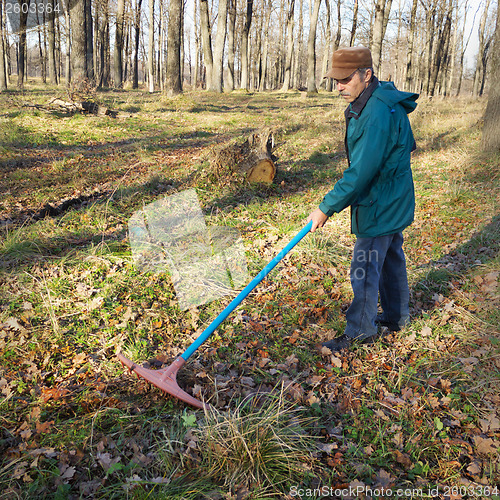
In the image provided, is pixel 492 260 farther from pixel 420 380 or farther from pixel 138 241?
pixel 138 241

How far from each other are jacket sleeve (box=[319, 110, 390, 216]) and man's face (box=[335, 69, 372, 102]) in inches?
9.7

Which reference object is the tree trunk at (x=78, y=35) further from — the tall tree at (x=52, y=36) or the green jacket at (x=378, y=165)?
the green jacket at (x=378, y=165)

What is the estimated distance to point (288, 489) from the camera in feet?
7.43

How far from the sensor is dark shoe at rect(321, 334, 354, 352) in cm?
346

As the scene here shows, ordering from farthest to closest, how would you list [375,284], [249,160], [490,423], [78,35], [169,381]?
[78,35] → [249,160] → [375,284] → [169,381] → [490,423]

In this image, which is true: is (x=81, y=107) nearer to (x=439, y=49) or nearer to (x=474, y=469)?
(x=474, y=469)

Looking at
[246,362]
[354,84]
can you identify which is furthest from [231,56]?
[246,362]

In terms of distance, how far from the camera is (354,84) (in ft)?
9.43

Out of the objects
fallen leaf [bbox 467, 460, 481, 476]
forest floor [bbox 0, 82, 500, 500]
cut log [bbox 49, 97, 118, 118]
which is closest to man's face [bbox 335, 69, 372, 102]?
forest floor [bbox 0, 82, 500, 500]

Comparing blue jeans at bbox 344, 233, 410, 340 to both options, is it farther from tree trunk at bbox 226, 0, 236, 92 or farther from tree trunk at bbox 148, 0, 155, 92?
tree trunk at bbox 148, 0, 155, 92

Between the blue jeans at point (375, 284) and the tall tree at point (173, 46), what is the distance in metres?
15.3

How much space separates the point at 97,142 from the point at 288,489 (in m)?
9.57

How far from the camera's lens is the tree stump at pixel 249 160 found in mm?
7246

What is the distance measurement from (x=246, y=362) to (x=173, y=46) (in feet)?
53.2
